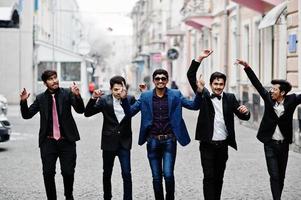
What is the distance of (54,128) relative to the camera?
8359 millimetres

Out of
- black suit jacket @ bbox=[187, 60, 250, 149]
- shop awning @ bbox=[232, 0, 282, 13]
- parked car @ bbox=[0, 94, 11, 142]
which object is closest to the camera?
black suit jacket @ bbox=[187, 60, 250, 149]

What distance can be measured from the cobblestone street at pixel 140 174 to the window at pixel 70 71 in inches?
1171

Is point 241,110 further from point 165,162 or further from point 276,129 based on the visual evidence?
point 165,162

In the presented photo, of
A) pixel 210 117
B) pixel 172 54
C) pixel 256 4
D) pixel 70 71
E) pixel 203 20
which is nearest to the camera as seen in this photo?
pixel 210 117

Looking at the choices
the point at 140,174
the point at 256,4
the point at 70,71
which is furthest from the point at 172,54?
the point at 140,174

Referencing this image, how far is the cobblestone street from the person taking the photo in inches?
385

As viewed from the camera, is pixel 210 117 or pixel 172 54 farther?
pixel 172 54

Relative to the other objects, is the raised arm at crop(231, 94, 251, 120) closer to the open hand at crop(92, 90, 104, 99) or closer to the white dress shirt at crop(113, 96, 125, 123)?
the white dress shirt at crop(113, 96, 125, 123)

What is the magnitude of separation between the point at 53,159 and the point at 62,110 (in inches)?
22.5

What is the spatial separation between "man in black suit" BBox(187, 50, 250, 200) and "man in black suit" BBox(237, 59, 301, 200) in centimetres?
41

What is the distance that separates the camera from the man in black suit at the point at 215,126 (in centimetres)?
815

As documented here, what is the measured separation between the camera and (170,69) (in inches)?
2232

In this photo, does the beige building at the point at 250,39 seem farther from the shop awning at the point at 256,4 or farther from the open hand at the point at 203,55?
the open hand at the point at 203,55

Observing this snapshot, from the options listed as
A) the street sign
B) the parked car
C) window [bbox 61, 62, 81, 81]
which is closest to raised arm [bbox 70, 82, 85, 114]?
the parked car
